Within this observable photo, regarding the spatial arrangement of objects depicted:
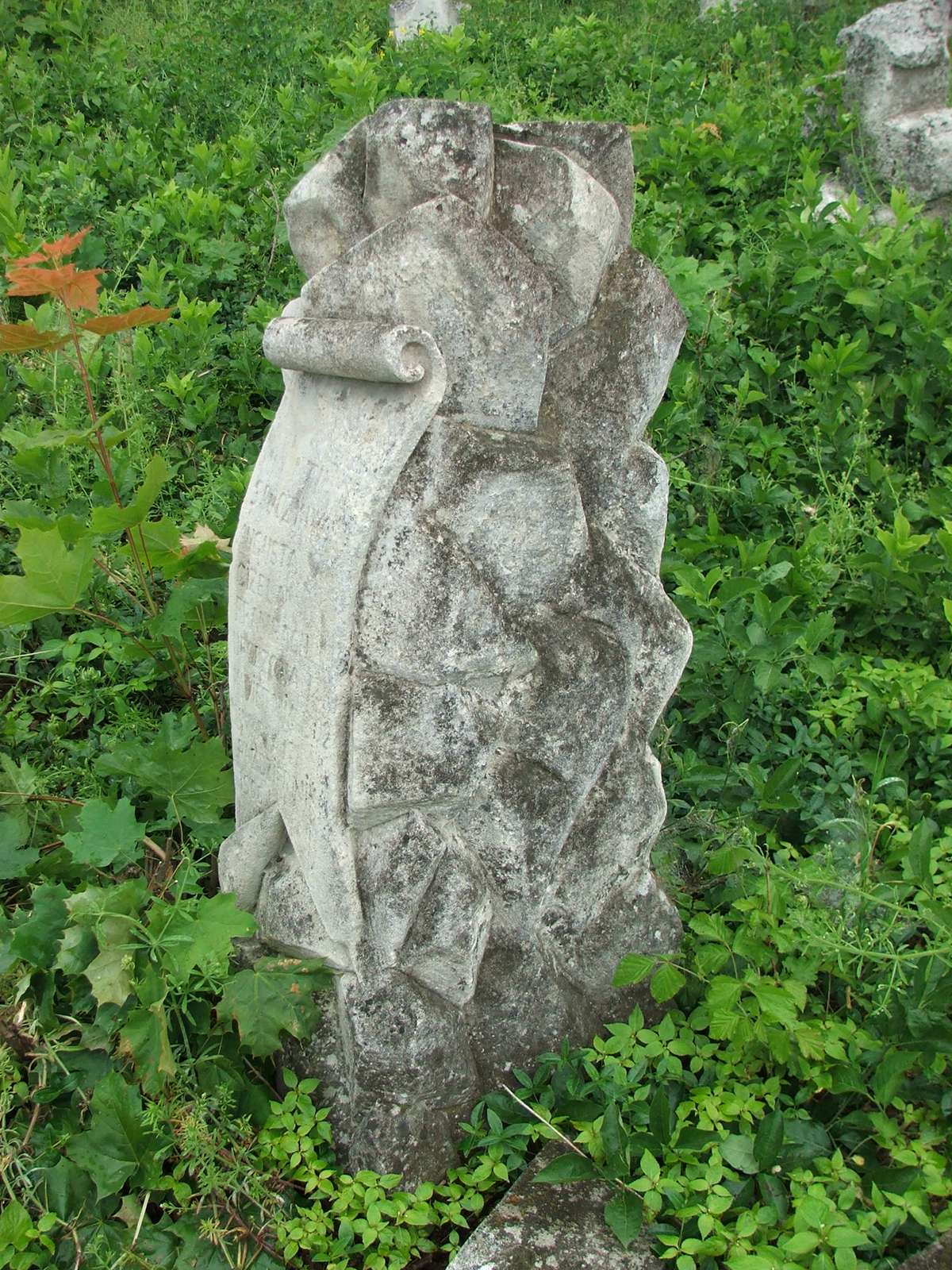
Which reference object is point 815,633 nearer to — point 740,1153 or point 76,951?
point 740,1153

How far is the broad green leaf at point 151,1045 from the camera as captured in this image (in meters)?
2.20

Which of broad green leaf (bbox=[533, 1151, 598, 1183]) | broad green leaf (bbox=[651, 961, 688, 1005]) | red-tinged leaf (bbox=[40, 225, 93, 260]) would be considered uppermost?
red-tinged leaf (bbox=[40, 225, 93, 260])

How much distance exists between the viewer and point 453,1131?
2.38m

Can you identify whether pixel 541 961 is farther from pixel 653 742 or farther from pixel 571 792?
pixel 653 742

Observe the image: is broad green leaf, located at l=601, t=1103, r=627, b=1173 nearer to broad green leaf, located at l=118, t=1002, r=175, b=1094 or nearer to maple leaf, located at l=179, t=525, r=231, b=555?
broad green leaf, located at l=118, t=1002, r=175, b=1094

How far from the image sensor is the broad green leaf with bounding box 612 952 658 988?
238 cm

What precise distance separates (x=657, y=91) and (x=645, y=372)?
462 cm

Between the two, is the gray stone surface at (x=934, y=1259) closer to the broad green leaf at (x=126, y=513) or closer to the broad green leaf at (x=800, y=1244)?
the broad green leaf at (x=800, y=1244)

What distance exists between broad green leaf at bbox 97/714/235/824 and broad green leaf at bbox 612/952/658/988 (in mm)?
919

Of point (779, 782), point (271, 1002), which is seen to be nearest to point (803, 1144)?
point (779, 782)

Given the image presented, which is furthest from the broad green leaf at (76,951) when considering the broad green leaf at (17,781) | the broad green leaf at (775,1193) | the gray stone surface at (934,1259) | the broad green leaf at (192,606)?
the gray stone surface at (934,1259)

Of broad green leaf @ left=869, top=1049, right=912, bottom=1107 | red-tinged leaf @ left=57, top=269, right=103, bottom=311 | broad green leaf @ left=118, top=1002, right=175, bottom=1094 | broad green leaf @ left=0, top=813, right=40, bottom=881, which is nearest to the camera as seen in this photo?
broad green leaf @ left=118, top=1002, right=175, bottom=1094

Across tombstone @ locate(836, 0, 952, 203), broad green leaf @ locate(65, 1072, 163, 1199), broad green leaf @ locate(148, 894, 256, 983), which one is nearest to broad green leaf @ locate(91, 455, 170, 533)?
broad green leaf @ locate(148, 894, 256, 983)

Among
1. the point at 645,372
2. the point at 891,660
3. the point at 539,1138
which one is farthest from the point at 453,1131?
the point at 891,660
